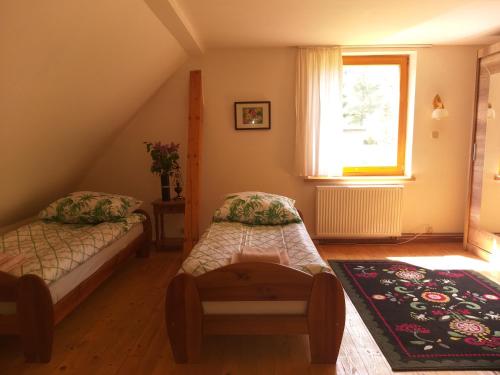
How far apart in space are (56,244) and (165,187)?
1.24 metres

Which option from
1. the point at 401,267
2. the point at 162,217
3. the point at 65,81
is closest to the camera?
the point at 65,81

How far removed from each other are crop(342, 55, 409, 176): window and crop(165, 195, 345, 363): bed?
2.27 m

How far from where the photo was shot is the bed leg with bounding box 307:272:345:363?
5.86ft

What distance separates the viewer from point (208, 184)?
3836 millimetres

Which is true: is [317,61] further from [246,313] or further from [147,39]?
[246,313]

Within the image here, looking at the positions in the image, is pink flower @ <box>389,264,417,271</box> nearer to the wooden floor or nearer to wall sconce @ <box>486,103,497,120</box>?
the wooden floor

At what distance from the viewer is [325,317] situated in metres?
1.81

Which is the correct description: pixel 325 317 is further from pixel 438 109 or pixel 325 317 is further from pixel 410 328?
pixel 438 109

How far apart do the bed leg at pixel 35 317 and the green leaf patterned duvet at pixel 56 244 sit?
0.34 feet

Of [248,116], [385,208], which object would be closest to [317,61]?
[248,116]

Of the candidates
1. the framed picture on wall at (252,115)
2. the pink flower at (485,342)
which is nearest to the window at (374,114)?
the framed picture on wall at (252,115)

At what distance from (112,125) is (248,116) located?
140cm

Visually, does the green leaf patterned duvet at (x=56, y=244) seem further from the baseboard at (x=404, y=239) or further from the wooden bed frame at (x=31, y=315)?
the baseboard at (x=404, y=239)

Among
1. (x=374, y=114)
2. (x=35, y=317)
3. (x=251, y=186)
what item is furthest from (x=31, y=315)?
(x=374, y=114)
